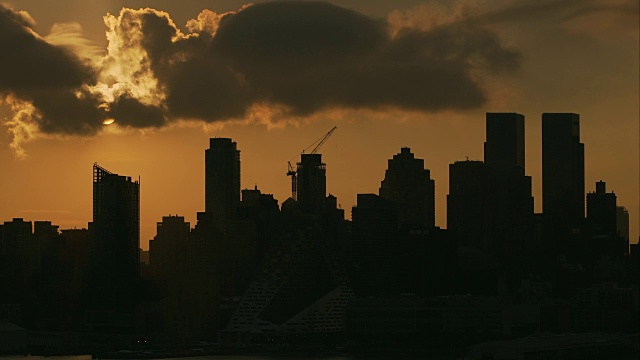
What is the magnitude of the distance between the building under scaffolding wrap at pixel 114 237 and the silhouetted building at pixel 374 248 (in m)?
22.5

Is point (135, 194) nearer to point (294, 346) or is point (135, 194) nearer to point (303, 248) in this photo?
point (303, 248)

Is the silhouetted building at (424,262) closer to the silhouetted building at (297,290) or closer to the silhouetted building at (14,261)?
the silhouetted building at (297,290)

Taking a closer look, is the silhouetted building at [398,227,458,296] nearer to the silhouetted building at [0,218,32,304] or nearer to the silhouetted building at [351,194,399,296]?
the silhouetted building at [351,194,399,296]

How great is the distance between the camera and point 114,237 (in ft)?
493

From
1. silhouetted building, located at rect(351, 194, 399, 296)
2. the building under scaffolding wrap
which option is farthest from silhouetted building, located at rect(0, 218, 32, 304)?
silhouetted building, located at rect(351, 194, 399, 296)

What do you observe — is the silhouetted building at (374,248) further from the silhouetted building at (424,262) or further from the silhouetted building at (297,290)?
the silhouetted building at (297,290)

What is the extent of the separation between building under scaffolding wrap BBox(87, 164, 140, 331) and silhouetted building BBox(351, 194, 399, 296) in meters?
22.5

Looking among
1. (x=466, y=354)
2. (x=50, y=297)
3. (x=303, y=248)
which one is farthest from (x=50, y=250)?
(x=466, y=354)

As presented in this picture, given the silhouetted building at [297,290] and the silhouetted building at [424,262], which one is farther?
the silhouetted building at [424,262]

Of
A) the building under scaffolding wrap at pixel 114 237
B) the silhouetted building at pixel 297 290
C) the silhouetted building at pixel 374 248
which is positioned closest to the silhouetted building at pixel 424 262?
the silhouetted building at pixel 374 248

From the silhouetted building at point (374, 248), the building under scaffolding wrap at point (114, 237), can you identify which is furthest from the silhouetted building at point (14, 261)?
the silhouetted building at point (374, 248)

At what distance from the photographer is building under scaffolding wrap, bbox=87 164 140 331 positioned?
14650cm

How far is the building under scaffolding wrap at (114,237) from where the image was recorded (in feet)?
481

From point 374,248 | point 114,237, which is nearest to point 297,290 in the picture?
point 374,248
